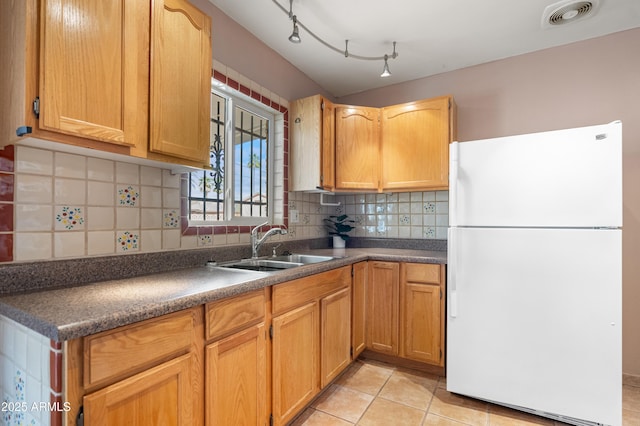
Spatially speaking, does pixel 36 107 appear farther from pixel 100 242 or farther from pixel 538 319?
pixel 538 319

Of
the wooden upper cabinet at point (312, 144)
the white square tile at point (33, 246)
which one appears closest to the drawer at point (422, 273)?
the wooden upper cabinet at point (312, 144)

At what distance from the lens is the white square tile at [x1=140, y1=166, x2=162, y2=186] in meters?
1.51

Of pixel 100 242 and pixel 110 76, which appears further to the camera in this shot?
pixel 100 242

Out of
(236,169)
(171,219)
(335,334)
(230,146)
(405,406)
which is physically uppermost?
(230,146)

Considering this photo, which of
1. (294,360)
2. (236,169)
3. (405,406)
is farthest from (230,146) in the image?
(405,406)

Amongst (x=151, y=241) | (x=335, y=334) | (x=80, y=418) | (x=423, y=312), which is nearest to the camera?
(x=80, y=418)

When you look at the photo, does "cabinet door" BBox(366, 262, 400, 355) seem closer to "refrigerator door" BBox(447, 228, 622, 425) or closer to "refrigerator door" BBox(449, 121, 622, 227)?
"refrigerator door" BBox(447, 228, 622, 425)

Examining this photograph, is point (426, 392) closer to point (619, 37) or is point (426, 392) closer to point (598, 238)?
point (598, 238)

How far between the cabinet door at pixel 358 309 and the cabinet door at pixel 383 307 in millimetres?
49

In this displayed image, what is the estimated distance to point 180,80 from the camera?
138 cm

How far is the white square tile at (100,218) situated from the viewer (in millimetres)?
1315

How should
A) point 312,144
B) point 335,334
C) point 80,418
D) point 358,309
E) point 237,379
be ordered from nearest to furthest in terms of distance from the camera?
point 80,418 → point 237,379 → point 335,334 → point 358,309 → point 312,144

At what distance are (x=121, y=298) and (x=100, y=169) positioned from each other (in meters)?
0.65

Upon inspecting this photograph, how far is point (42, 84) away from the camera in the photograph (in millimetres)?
962
